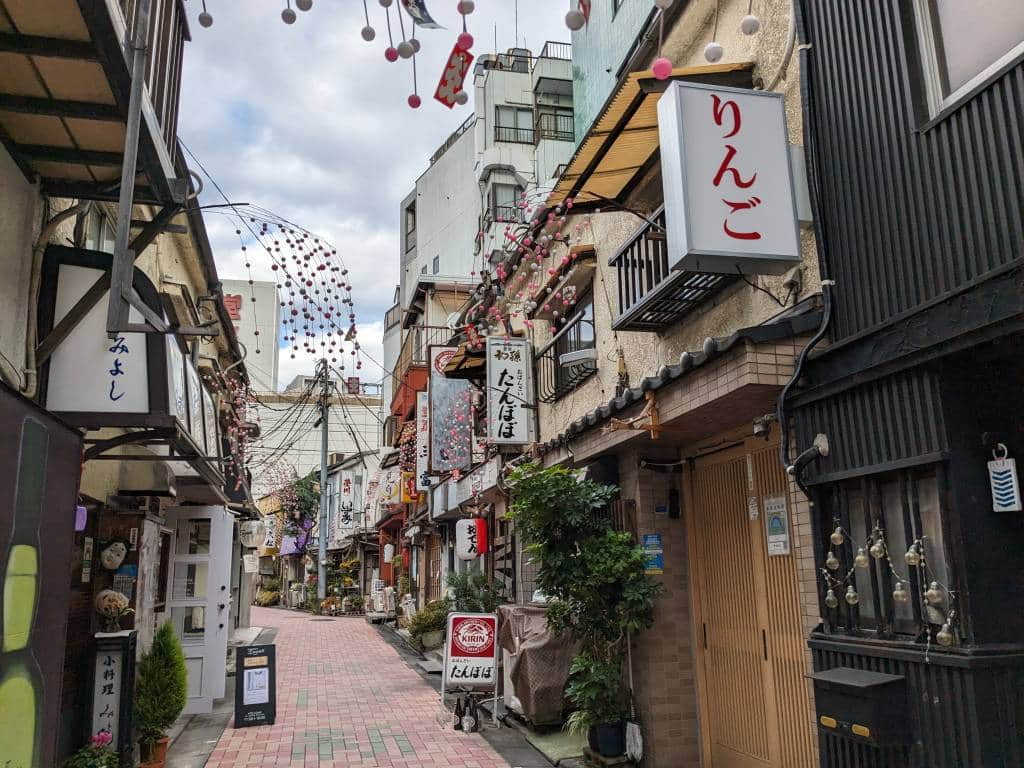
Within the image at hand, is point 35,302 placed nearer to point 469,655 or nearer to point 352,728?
point 469,655

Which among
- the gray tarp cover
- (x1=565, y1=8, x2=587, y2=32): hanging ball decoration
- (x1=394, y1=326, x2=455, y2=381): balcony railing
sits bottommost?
the gray tarp cover

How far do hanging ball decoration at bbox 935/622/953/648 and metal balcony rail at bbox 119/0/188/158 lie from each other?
642cm

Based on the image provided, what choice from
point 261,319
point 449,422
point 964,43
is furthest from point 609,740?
point 261,319

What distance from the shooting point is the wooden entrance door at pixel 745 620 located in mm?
6949

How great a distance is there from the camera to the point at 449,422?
730 inches

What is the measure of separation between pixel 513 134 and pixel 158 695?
80.7 feet

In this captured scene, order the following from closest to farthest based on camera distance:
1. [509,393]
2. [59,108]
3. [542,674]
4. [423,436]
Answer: [59,108] → [542,674] → [509,393] → [423,436]

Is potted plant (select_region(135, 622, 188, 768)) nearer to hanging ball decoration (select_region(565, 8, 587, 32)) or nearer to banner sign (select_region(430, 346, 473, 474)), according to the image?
hanging ball decoration (select_region(565, 8, 587, 32))

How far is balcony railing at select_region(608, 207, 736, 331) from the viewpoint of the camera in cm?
756

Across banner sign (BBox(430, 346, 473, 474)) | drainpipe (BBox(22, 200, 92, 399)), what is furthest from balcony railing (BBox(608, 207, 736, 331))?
banner sign (BBox(430, 346, 473, 474))

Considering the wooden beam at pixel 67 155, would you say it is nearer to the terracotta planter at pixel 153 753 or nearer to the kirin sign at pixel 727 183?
the kirin sign at pixel 727 183

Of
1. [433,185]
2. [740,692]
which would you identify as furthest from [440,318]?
[740,692]

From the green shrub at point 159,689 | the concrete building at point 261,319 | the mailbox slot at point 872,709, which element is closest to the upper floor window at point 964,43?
the mailbox slot at point 872,709

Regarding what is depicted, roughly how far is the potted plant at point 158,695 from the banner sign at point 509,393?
5.79 metres
